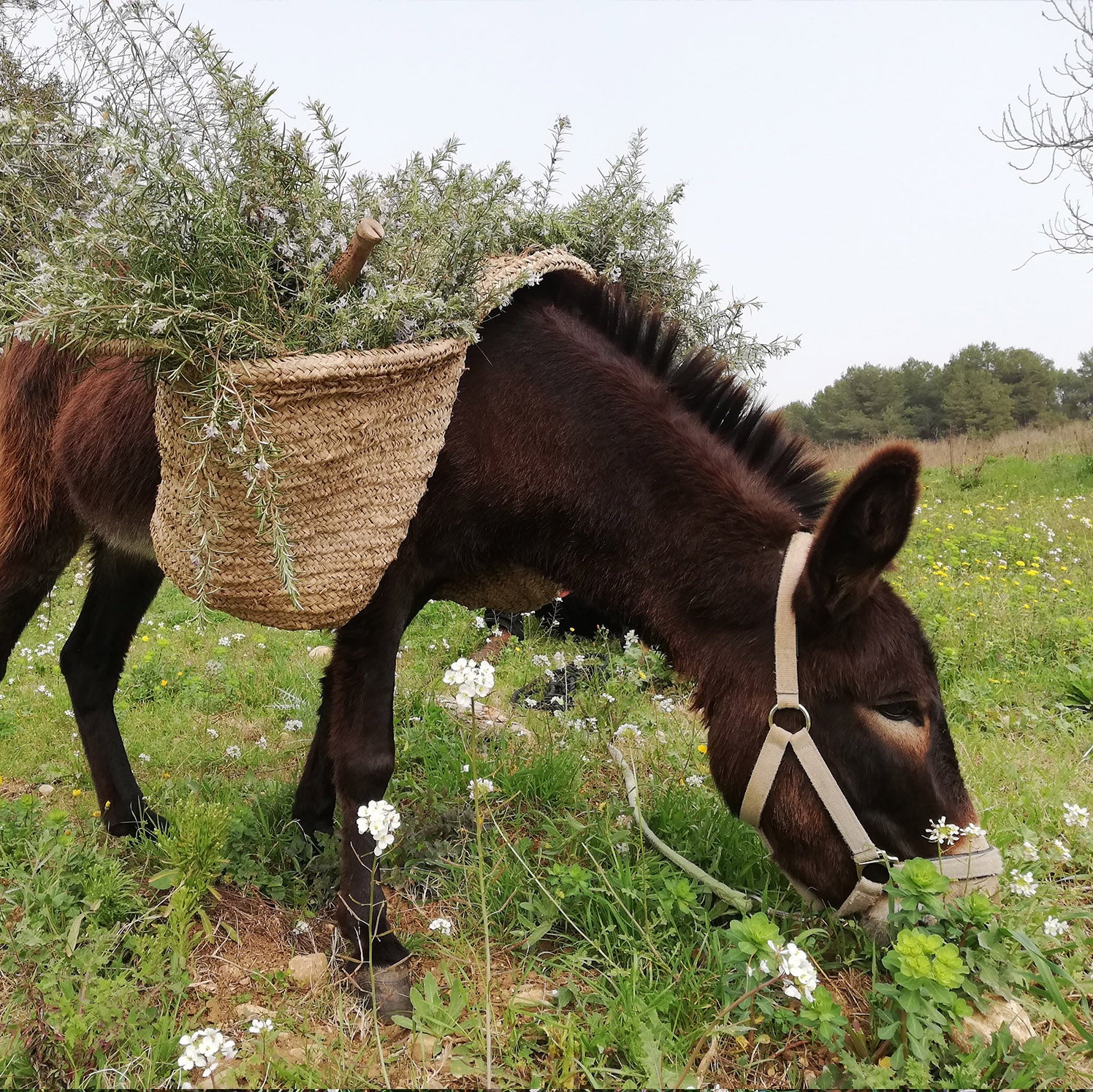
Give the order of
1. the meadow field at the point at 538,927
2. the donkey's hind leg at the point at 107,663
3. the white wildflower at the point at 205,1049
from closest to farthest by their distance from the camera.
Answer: the white wildflower at the point at 205,1049 < the meadow field at the point at 538,927 < the donkey's hind leg at the point at 107,663

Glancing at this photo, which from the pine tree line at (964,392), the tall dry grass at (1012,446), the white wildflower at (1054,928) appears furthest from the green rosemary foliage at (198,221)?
the pine tree line at (964,392)

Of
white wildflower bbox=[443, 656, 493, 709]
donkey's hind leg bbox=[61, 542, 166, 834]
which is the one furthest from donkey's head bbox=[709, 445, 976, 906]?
donkey's hind leg bbox=[61, 542, 166, 834]

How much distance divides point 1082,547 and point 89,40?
292 inches

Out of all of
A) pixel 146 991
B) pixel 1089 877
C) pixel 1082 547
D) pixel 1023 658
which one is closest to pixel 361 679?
pixel 146 991

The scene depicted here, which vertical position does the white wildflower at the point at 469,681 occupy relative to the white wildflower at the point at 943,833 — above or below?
above

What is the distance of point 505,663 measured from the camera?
4.48 m

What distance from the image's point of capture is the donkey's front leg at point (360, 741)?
204cm

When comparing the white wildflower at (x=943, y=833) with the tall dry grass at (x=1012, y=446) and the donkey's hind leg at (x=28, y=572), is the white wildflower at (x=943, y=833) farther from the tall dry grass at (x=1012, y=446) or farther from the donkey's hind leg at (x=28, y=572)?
the tall dry grass at (x=1012, y=446)

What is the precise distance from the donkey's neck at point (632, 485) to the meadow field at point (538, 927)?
337mm

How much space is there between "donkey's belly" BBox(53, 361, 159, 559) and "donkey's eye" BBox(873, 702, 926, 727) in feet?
6.93

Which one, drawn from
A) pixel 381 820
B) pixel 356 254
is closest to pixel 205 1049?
pixel 381 820

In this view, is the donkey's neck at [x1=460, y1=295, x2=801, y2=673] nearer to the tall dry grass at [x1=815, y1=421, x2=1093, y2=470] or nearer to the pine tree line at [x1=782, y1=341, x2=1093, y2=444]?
the tall dry grass at [x1=815, y1=421, x2=1093, y2=470]

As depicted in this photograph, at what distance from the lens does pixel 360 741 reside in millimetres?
2061

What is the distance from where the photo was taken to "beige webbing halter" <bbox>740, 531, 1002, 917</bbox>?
1.80 metres
